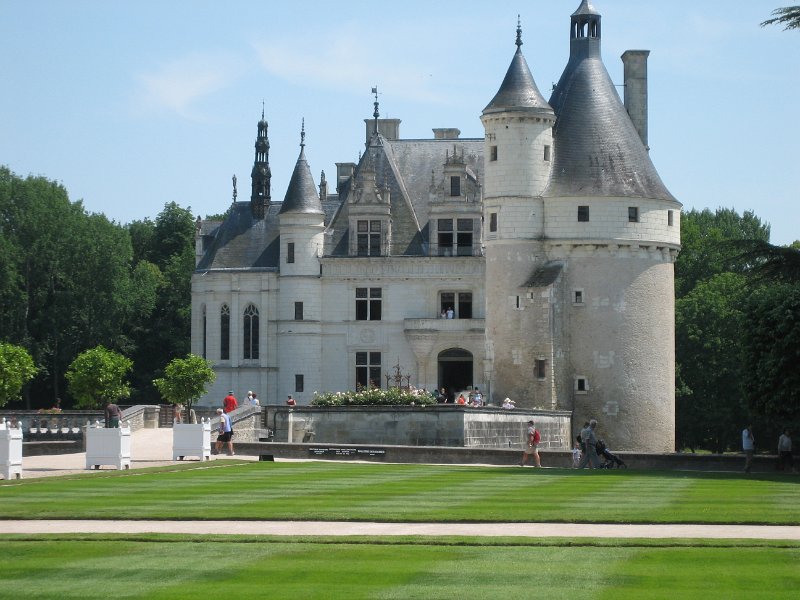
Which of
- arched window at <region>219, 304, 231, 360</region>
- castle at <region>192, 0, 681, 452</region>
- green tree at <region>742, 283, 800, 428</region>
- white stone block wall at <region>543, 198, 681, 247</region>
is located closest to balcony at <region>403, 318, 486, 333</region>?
castle at <region>192, 0, 681, 452</region>

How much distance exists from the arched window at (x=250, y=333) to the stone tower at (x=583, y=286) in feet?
35.9

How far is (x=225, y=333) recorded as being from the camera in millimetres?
66000

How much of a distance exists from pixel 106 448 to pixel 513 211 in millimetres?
28971

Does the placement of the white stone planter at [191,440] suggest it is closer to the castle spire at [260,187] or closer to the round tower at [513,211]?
the round tower at [513,211]

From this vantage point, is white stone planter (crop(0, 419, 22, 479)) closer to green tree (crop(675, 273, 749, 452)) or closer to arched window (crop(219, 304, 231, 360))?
arched window (crop(219, 304, 231, 360))

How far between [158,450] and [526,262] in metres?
20.8

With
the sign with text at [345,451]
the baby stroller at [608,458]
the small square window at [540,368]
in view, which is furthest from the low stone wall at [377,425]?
the small square window at [540,368]

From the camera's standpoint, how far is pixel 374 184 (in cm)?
6538

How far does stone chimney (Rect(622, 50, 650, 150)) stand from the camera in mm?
66750

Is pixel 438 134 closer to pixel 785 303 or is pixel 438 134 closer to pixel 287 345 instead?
pixel 287 345

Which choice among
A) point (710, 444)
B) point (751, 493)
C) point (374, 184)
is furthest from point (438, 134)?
point (751, 493)

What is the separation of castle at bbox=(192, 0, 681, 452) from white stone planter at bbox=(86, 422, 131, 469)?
88.5ft

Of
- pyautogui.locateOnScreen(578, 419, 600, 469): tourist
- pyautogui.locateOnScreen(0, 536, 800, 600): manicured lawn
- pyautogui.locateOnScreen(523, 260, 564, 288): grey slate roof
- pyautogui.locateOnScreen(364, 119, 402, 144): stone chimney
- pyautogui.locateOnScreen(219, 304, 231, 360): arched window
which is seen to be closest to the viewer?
pyautogui.locateOnScreen(0, 536, 800, 600): manicured lawn

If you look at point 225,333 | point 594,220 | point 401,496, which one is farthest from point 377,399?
point 401,496
